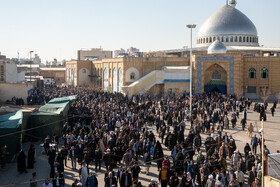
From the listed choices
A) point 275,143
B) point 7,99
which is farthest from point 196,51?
point 275,143

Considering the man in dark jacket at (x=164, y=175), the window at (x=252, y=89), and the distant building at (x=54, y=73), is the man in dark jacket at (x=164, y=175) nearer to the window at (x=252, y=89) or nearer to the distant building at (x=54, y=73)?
the window at (x=252, y=89)

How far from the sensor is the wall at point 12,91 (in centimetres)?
3097

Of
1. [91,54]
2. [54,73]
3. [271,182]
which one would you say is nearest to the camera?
[271,182]

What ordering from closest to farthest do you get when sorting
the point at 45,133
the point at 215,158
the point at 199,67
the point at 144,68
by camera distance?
1. the point at 215,158
2. the point at 45,133
3. the point at 199,67
4. the point at 144,68

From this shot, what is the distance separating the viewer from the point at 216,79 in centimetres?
3984

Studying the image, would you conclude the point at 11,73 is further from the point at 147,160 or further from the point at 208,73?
the point at 147,160

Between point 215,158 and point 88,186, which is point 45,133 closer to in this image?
point 88,186

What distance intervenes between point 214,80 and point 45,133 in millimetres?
26348

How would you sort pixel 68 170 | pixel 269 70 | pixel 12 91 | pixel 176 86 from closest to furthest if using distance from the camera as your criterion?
pixel 68 170, pixel 12 91, pixel 269 70, pixel 176 86

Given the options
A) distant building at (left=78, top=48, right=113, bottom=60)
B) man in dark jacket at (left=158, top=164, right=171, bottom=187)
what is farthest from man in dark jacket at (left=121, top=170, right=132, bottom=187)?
distant building at (left=78, top=48, right=113, bottom=60)

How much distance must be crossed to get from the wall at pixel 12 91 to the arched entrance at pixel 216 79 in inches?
778

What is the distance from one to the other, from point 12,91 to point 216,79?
22.1 metres

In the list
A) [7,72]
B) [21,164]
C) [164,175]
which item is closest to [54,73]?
Result: [7,72]

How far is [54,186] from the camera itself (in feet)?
35.2
